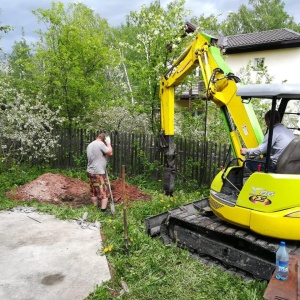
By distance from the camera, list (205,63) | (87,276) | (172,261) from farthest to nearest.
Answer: (205,63), (172,261), (87,276)

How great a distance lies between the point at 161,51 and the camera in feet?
30.0

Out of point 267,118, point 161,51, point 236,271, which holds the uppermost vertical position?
point 161,51

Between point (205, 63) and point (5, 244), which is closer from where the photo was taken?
point (5, 244)

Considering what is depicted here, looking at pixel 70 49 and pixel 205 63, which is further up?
pixel 70 49

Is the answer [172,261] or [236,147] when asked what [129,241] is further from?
[236,147]

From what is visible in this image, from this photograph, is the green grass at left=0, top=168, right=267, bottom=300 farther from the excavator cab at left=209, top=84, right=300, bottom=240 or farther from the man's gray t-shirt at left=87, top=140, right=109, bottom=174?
the man's gray t-shirt at left=87, top=140, right=109, bottom=174

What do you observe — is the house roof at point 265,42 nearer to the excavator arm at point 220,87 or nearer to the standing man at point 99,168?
the excavator arm at point 220,87

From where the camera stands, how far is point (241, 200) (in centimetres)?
430

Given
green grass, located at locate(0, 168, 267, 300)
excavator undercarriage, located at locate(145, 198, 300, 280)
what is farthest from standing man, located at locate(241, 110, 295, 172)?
green grass, located at locate(0, 168, 267, 300)

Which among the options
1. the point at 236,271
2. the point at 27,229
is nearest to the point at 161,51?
the point at 27,229

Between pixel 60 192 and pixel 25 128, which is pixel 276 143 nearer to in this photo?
pixel 60 192

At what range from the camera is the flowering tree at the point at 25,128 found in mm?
9500

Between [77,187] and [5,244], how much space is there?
10.7 ft

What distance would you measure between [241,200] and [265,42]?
16962 millimetres
